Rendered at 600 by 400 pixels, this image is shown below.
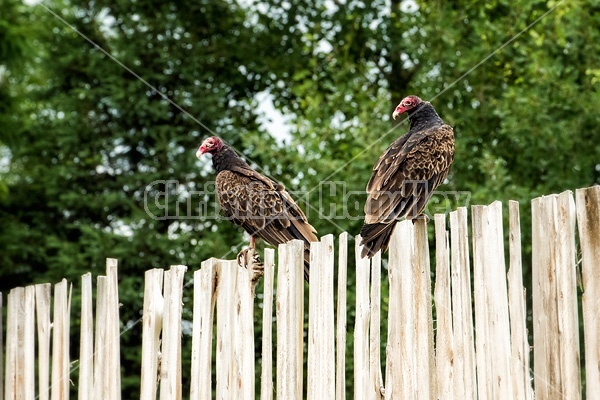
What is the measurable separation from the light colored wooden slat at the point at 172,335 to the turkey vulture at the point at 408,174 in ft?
2.74

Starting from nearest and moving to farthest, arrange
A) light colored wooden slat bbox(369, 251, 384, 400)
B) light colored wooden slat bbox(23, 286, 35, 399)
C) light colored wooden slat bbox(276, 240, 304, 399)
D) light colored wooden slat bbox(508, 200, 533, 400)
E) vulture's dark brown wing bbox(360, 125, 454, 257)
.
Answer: light colored wooden slat bbox(508, 200, 533, 400) → light colored wooden slat bbox(369, 251, 384, 400) → light colored wooden slat bbox(276, 240, 304, 399) → vulture's dark brown wing bbox(360, 125, 454, 257) → light colored wooden slat bbox(23, 286, 35, 399)

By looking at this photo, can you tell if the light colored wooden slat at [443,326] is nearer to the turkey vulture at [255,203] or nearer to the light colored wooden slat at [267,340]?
the light colored wooden slat at [267,340]

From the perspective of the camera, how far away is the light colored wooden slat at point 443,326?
3.21 metres

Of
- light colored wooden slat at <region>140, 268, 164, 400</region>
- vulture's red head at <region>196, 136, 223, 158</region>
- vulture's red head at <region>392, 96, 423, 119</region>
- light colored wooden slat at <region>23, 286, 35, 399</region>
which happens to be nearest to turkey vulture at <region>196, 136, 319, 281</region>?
vulture's red head at <region>196, 136, 223, 158</region>

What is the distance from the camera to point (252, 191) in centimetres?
620

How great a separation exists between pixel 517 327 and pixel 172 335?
162 cm

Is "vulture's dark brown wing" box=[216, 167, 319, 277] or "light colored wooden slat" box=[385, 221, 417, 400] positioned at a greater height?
"vulture's dark brown wing" box=[216, 167, 319, 277]

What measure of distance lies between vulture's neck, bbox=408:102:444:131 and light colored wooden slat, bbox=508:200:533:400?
8.60 ft

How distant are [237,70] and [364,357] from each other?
8534 mm

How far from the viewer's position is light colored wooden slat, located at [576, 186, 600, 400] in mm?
2830

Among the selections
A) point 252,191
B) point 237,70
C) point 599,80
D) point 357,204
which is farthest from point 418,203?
point 237,70

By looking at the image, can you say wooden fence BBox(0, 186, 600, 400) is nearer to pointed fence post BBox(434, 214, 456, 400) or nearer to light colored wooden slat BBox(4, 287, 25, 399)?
pointed fence post BBox(434, 214, 456, 400)

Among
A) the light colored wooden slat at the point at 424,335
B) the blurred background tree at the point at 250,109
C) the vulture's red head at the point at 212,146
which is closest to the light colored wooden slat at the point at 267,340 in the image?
the light colored wooden slat at the point at 424,335

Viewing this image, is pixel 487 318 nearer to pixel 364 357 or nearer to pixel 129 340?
pixel 364 357
